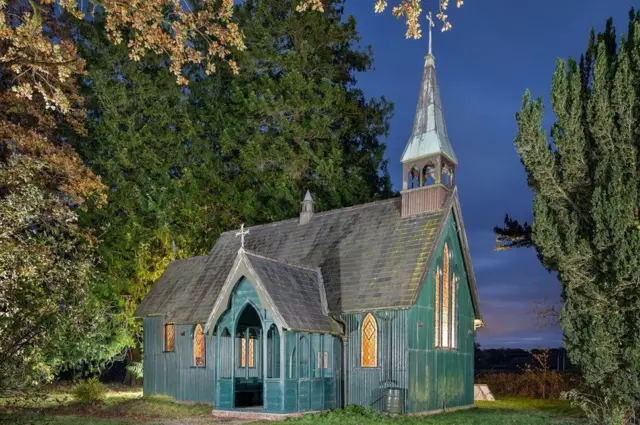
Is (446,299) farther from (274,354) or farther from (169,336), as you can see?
(169,336)

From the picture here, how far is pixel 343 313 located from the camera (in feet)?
65.4

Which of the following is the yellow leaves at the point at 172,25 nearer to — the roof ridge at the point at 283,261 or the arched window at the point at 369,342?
the roof ridge at the point at 283,261

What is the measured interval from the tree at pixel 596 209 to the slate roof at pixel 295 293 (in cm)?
699

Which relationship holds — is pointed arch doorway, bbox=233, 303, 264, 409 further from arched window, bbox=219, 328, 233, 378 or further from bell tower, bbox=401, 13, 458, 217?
bell tower, bbox=401, 13, 458, 217

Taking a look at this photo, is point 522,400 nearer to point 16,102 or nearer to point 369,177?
point 369,177

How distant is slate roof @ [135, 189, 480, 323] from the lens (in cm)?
1972

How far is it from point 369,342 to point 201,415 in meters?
5.62

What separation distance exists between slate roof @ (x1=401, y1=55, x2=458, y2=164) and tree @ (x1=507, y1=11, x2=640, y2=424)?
6.80 meters

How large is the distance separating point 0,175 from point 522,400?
2115 cm

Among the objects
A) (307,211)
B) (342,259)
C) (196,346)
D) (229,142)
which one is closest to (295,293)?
(342,259)

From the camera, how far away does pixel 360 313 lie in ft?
64.8

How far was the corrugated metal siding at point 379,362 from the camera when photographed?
61.5 ft

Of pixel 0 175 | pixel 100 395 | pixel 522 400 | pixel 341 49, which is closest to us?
pixel 0 175

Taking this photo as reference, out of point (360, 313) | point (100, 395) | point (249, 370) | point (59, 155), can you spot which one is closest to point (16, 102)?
point (59, 155)
